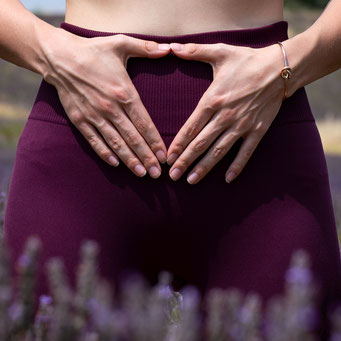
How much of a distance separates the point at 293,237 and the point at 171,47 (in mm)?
567

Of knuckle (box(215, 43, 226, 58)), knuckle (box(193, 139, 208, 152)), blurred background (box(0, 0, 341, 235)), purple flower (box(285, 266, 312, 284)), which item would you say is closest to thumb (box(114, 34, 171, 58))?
knuckle (box(215, 43, 226, 58))

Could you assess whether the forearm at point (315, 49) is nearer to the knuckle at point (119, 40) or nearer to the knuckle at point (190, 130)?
the knuckle at point (190, 130)

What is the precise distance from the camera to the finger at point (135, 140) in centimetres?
172

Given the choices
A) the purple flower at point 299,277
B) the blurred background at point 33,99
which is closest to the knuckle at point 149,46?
the purple flower at point 299,277

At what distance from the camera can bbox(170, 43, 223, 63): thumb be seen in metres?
1.73

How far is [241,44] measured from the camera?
182 cm

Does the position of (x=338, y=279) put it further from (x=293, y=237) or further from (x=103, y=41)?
(x=103, y=41)

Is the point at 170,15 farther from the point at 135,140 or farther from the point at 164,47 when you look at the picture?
the point at 135,140

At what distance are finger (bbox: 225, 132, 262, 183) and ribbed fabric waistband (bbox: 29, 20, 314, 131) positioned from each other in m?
0.10

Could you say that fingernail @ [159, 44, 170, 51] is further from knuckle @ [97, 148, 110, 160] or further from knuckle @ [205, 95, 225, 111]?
knuckle @ [97, 148, 110, 160]

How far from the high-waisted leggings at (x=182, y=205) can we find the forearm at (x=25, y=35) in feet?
0.35

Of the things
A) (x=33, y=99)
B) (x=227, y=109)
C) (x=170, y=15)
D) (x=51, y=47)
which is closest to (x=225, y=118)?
(x=227, y=109)

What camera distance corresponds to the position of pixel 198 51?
1.74 meters

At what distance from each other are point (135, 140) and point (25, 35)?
1.38 ft
